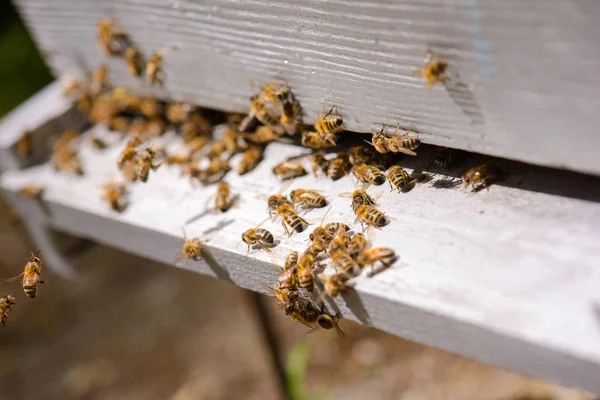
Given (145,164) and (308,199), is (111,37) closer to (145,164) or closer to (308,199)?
→ (145,164)

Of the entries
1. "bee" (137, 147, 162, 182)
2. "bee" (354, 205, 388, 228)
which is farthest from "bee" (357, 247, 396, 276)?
"bee" (137, 147, 162, 182)

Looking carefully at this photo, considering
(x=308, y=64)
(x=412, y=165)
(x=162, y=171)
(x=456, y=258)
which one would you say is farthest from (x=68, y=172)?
(x=456, y=258)

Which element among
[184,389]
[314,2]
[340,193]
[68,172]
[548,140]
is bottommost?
[184,389]

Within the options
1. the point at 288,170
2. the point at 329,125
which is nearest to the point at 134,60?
the point at 288,170

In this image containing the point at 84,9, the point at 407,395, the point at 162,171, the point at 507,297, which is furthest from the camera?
the point at 407,395

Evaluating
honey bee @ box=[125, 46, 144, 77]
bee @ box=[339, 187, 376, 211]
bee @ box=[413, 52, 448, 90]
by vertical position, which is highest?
bee @ box=[413, 52, 448, 90]

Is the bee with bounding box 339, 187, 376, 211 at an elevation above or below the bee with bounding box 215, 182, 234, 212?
above

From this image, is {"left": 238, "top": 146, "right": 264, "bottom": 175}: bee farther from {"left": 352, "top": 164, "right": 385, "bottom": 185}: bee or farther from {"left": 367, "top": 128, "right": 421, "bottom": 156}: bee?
{"left": 367, "top": 128, "right": 421, "bottom": 156}: bee

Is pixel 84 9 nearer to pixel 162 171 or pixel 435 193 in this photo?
pixel 162 171
